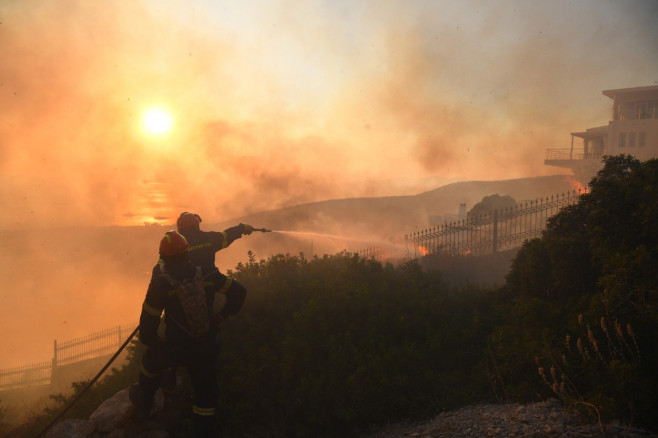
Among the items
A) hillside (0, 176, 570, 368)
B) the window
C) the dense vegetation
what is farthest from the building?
the dense vegetation

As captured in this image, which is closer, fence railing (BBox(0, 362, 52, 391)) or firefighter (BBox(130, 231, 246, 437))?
firefighter (BBox(130, 231, 246, 437))

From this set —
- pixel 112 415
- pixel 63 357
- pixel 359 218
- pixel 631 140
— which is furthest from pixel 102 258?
pixel 631 140

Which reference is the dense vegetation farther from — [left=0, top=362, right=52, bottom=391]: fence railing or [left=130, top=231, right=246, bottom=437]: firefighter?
[left=0, top=362, right=52, bottom=391]: fence railing

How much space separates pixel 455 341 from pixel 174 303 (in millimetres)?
4570

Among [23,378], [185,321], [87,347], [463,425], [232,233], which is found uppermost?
[232,233]

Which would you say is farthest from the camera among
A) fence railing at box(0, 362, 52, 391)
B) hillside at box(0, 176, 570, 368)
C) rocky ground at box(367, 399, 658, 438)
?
hillside at box(0, 176, 570, 368)

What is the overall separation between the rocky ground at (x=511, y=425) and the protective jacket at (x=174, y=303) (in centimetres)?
230

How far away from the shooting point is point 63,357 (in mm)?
16984

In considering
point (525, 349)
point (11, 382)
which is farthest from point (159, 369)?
point (11, 382)

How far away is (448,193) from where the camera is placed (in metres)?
44.9

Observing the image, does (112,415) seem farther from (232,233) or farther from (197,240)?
(232,233)

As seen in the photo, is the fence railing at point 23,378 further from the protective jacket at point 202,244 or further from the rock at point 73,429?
the protective jacket at point 202,244

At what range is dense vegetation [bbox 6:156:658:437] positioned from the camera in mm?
4484

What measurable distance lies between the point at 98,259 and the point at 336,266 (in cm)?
2461
